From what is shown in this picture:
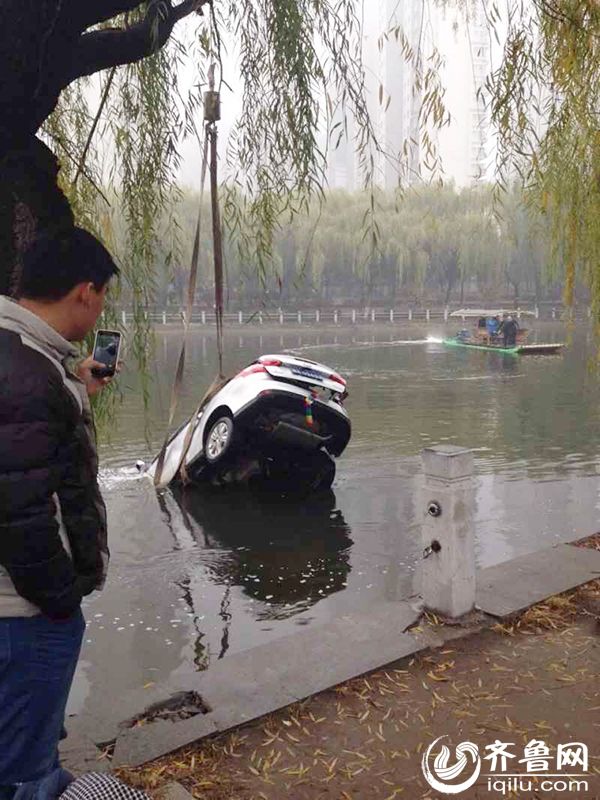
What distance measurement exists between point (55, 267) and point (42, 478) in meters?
0.65

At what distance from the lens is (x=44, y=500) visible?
190 centimetres

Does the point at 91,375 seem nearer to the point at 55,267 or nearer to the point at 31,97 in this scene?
the point at 55,267

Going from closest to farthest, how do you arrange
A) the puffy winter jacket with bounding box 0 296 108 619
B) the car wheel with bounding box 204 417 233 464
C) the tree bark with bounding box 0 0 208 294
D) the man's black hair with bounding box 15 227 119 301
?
the puffy winter jacket with bounding box 0 296 108 619 < the man's black hair with bounding box 15 227 119 301 < the tree bark with bounding box 0 0 208 294 < the car wheel with bounding box 204 417 233 464

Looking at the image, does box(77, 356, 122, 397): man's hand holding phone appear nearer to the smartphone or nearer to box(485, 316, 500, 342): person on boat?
the smartphone

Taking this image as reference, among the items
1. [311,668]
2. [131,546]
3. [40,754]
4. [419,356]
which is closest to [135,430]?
[131,546]

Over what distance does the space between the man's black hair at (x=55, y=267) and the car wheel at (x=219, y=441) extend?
6419 mm

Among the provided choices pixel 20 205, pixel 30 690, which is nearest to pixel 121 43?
pixel 20 205

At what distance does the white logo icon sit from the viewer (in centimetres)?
285

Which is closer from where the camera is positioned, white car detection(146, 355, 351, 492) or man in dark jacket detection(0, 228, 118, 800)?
man in dark jacket detection(0, 228, 118, 800)

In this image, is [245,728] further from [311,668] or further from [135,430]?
[135,430]

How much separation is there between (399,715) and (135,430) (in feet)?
36.6

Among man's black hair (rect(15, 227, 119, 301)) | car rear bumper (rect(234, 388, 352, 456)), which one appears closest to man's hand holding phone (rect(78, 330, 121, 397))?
man's black hair (rect(15, 227, 119, 301))

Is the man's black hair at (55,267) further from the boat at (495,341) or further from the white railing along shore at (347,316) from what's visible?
the white railing along shore at (347,316)

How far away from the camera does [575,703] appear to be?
11.1 ft
